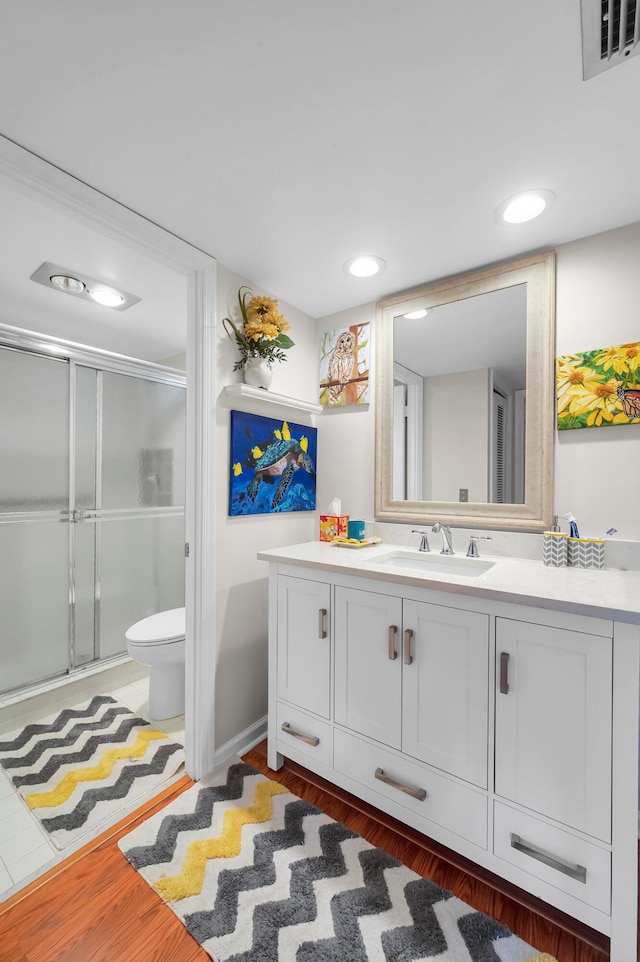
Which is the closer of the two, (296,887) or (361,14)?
(361,14)

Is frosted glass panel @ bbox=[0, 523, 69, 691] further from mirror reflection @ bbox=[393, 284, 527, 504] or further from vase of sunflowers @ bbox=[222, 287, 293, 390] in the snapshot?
mirror reflection @ bbox=[393, 284, 527, 504]

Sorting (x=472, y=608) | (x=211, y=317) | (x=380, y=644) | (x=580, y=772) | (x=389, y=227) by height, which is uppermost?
(x=389, y=227)

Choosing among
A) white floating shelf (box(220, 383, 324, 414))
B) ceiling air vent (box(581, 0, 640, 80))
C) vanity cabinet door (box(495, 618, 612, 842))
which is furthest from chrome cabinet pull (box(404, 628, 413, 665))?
ceiling air vent (box(581, 0, 640, 80))

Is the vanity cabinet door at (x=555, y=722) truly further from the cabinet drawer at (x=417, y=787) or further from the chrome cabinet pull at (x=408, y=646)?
the chrome cabinet pull at (x=408, y=646)

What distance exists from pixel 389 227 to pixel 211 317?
788mm

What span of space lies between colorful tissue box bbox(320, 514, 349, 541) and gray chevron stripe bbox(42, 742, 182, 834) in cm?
122

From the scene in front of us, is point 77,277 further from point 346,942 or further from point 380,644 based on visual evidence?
point 346,942

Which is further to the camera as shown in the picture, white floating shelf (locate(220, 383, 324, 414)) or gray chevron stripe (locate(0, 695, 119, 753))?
gray chevron stripe (locate(0, 695, 119, 753))

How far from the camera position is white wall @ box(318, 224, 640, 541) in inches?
59.0

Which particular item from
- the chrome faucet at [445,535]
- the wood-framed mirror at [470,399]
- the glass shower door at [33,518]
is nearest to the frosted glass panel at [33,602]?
the glass shower door at [33,518]

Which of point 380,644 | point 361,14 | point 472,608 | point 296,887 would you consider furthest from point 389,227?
point 296,887

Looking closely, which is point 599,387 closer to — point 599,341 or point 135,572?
point 599,341

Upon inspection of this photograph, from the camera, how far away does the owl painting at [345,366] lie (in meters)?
2.17

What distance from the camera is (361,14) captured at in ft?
2.78
